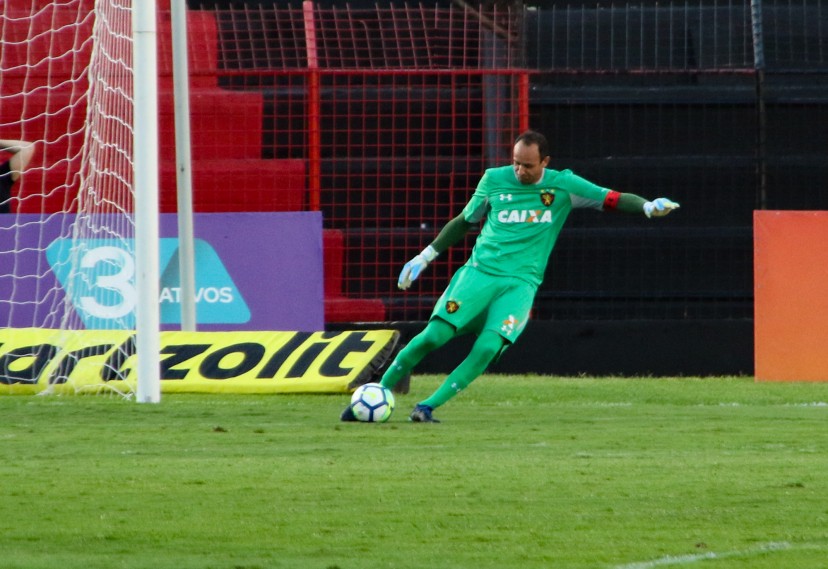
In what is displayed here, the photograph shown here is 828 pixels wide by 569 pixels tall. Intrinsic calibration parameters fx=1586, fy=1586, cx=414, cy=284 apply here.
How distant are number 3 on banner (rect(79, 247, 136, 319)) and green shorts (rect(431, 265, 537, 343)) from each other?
3820 millimetres

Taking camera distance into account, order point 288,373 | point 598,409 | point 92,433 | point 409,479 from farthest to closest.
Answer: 1. point 288,373
2. point 598,409
3. point 92,433
4. point 409,479

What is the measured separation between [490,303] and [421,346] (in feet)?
1.55

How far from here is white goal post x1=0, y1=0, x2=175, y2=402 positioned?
32.0 feet

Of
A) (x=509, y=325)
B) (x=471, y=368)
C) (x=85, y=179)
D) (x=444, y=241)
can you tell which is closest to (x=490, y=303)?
(x=509, y=325)

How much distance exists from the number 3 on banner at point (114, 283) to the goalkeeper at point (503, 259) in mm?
3607

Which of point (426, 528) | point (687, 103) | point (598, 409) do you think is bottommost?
point (598, 409)

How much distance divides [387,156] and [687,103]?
105 inches

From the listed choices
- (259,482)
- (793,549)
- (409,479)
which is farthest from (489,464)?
(793,549)

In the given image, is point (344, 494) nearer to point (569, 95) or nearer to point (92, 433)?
point (92, 433)

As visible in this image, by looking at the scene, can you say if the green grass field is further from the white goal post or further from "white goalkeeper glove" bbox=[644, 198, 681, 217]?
the white goal post

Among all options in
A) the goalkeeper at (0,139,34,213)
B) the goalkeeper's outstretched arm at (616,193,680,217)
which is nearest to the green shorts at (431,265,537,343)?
the goalkeeper's outstretched arm at (616,193,680,217)

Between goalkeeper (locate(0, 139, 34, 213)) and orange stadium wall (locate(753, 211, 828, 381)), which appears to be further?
orange stadium wall (locate(753, 211, 828, 381))

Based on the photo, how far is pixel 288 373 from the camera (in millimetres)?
10781

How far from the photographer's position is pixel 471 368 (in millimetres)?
8922
